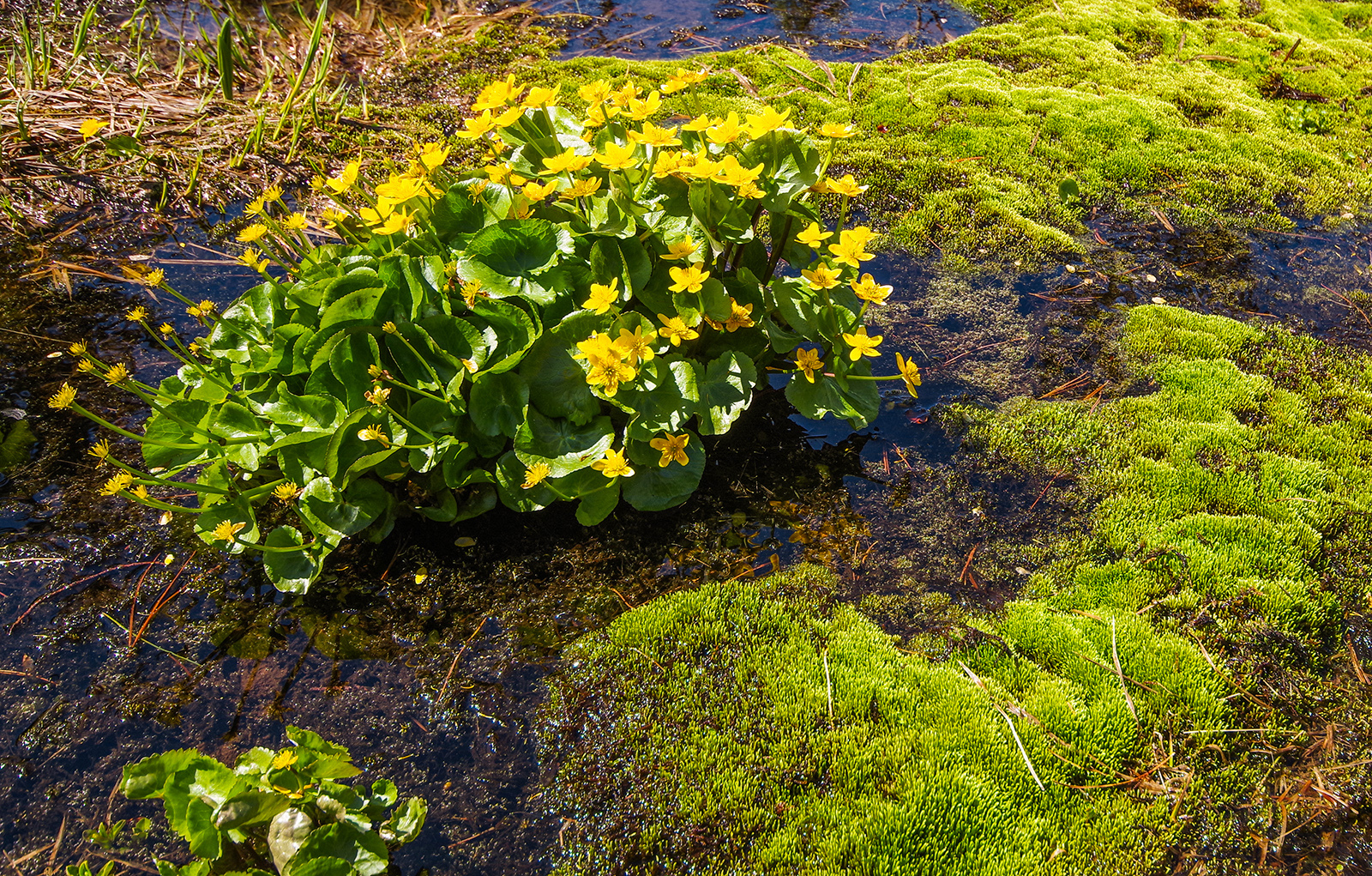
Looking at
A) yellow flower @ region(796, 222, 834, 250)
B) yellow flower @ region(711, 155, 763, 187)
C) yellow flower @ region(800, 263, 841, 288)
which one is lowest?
yellow flower @ region(800, 263, 841, 288)

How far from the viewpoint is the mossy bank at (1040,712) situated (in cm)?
193

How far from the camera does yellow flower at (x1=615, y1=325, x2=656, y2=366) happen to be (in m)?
2.30

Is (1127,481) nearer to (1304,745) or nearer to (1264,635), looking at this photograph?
(1264,635)

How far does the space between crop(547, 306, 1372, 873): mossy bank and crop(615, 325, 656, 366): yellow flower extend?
0.77 metres

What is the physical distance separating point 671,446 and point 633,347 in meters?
0.35

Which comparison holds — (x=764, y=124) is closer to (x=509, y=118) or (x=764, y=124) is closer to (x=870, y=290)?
(x=870, y=290)

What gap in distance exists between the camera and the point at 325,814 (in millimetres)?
1750

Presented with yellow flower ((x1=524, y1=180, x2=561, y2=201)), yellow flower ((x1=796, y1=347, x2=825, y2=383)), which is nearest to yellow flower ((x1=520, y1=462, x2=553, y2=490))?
yellow flower ((x1=524, y1=180, x2=561, y2=201))

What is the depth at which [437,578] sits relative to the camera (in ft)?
8.25

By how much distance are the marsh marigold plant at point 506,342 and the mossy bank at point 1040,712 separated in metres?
0.61

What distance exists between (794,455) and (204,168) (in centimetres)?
363

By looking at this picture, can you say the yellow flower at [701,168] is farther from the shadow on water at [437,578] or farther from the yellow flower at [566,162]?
the shadow on water at [437,578]

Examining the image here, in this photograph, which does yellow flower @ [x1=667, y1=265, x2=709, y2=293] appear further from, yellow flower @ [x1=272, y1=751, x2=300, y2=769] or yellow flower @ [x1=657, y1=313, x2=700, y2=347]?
yellow flower @ [x1=272, y1=751, x2=300, y2=769]

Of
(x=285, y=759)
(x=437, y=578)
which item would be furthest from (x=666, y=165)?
(x=285, y=759)
